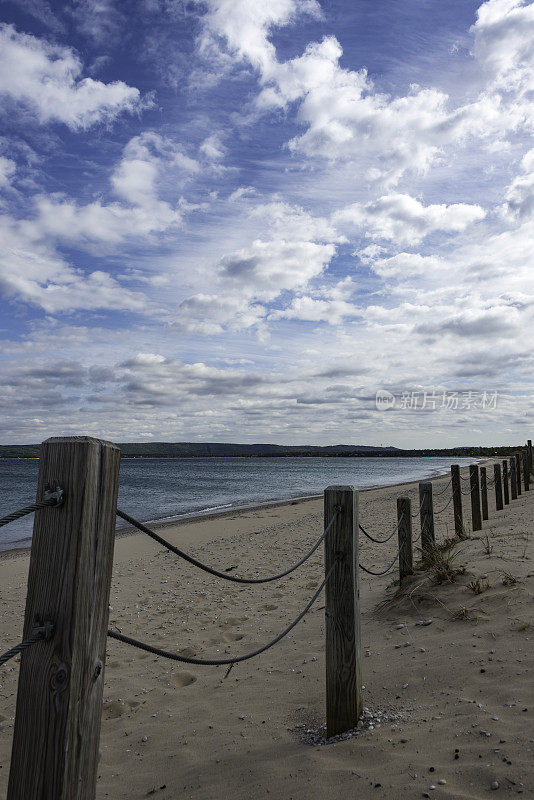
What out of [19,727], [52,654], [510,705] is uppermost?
[52,654]

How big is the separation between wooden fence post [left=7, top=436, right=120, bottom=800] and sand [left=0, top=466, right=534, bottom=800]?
1550 mm

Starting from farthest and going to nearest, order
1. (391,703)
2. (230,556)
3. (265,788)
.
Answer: (230,556) < (391,703) < (265,788)

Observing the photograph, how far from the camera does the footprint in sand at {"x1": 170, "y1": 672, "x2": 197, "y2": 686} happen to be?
15.4 feet

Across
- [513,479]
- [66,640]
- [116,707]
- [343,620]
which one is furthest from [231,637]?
[513,479]

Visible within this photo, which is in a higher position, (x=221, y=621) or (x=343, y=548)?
(x=343, y=548)

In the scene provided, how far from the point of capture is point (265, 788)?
2.82 metres

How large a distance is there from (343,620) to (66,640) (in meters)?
2.06

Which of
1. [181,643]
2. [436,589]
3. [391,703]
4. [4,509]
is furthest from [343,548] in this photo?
[4,509]

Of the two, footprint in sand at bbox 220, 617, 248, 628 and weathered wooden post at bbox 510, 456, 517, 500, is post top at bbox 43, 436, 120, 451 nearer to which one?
footprint in sand at bbox 220, 617, 248, 628

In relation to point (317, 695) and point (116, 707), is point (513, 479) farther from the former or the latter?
point (116, 707)

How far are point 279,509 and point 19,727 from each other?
19377 mm

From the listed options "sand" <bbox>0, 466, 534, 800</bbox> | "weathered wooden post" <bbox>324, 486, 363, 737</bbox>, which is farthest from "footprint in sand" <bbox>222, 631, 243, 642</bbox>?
"weathered wooden post" <bbox>324, 486, 363, 737</bbox>

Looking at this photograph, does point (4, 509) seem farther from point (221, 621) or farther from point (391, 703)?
point (391, 703)

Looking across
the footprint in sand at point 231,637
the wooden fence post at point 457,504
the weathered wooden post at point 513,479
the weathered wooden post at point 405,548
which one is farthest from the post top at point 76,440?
the weathered wooden post at point 513,479
